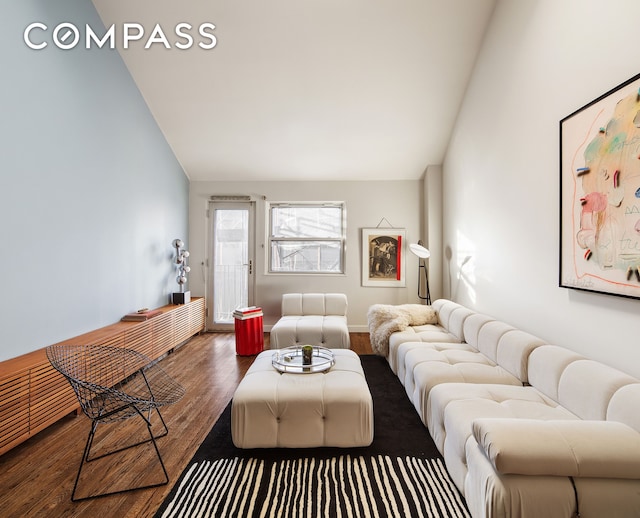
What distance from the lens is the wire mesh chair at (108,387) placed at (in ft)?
5.81

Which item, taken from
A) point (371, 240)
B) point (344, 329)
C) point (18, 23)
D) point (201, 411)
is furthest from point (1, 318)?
point (371, 240)

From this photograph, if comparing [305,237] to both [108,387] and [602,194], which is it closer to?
[108,387]

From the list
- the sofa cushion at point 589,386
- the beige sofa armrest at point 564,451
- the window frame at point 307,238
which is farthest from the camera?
the window frame at point 307,238

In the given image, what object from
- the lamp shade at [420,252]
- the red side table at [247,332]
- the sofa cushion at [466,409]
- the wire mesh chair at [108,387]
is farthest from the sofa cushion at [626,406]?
the red side table at [247,332]

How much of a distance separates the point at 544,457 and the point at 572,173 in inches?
69.2

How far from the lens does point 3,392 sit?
6.43 ft

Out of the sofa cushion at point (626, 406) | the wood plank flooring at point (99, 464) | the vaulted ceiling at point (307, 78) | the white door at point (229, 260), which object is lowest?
the wood plank flooring at point (99, 464)

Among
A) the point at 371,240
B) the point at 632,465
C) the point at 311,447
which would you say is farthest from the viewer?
the point at 371,240

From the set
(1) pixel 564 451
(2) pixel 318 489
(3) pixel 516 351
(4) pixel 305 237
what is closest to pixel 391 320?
(3) pixel 516 351

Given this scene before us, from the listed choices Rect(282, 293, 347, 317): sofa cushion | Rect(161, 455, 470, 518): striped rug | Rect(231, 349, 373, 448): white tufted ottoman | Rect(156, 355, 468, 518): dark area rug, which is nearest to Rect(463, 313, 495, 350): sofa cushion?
Rect(156, 355, 468, 518): dark area rug

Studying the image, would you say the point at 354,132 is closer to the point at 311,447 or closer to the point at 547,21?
the point at 547,21

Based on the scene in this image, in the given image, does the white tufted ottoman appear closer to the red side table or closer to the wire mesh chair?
the wire mesh chair

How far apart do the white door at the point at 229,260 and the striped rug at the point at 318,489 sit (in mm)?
3526

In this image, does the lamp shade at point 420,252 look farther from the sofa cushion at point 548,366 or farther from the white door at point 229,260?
the white door at point 229,260
